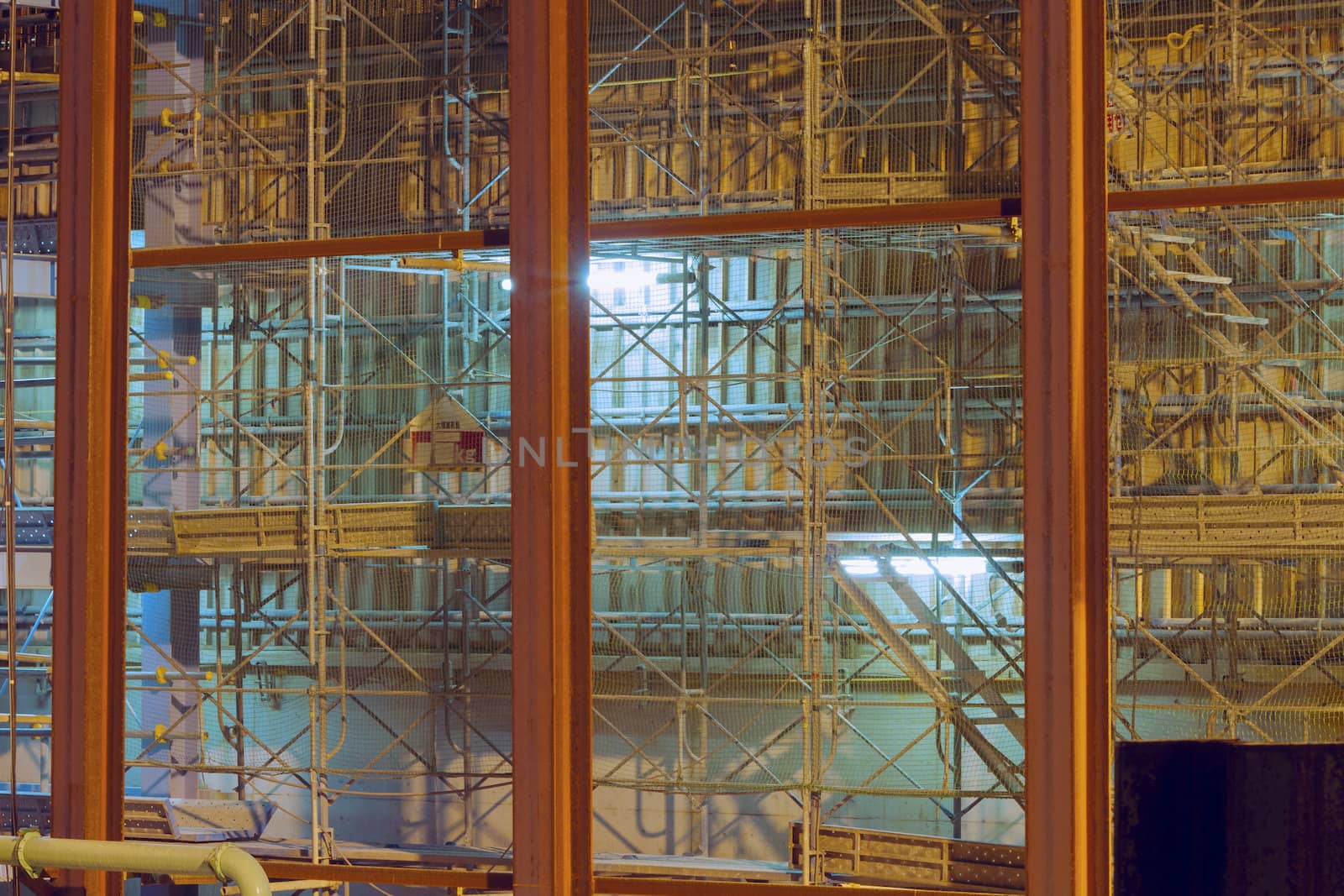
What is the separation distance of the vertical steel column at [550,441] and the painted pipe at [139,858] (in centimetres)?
105

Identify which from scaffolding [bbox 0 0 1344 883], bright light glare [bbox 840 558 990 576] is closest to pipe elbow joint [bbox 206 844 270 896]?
scaffolding [bbox 0 0 1344 883]

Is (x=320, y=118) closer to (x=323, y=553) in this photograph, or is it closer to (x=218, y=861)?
(x=323, y=553)

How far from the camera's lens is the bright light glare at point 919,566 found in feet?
29.2

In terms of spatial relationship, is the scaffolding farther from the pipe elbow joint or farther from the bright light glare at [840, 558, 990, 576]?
the pipe elbow joint

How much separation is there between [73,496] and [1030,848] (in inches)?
171

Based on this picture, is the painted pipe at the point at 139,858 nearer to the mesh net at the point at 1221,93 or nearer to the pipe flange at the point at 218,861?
the pipe flange at the point at 218,861

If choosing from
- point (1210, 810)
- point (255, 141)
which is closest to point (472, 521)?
point (255, 141)

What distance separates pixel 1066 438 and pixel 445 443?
5376 millimetres

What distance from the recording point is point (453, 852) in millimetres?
9422

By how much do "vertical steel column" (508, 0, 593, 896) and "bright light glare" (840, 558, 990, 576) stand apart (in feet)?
13.5

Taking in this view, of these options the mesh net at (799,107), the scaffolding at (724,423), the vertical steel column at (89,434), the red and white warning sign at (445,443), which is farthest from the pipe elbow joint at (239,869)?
the mesh net at (799,107)

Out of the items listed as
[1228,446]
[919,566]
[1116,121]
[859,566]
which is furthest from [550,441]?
[1228,446]

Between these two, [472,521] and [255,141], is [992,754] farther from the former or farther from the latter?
[255,141]

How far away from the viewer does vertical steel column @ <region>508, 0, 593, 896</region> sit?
5008 millimetres
